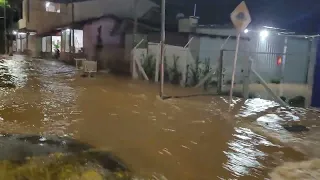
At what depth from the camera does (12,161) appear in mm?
4992

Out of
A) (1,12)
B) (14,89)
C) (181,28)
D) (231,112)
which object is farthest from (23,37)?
(231,112)

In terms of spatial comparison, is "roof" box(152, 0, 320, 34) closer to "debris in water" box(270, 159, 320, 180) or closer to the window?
"debris in water" box(270, 159, 320, 180)

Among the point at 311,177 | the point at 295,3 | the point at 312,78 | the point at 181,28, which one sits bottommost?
the point at 311,177

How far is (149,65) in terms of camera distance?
17.1m

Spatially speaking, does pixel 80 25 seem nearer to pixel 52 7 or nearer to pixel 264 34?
pixel 52 7

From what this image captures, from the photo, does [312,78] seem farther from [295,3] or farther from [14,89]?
[295,3]

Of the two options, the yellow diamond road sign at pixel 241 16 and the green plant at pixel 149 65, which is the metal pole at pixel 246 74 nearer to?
the yellow diamond road sign at pixel 241 16

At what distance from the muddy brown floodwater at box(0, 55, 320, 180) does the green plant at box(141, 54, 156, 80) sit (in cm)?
411

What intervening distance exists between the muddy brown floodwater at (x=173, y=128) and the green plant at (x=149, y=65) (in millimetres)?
4111

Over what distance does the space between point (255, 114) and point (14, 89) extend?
8.97 m

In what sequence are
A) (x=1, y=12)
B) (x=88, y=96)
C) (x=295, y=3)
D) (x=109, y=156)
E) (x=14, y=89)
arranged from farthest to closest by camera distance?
(x=1, y=12) → (x=295, y=3) → (x=14, y=89) → (x=88, y=96) → (x=109, y=156)

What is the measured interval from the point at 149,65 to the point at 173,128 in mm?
9486

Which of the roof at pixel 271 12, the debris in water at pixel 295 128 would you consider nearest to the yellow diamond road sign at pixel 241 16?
the debris in water at pixel 295 128

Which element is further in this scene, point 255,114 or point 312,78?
point 312,78
